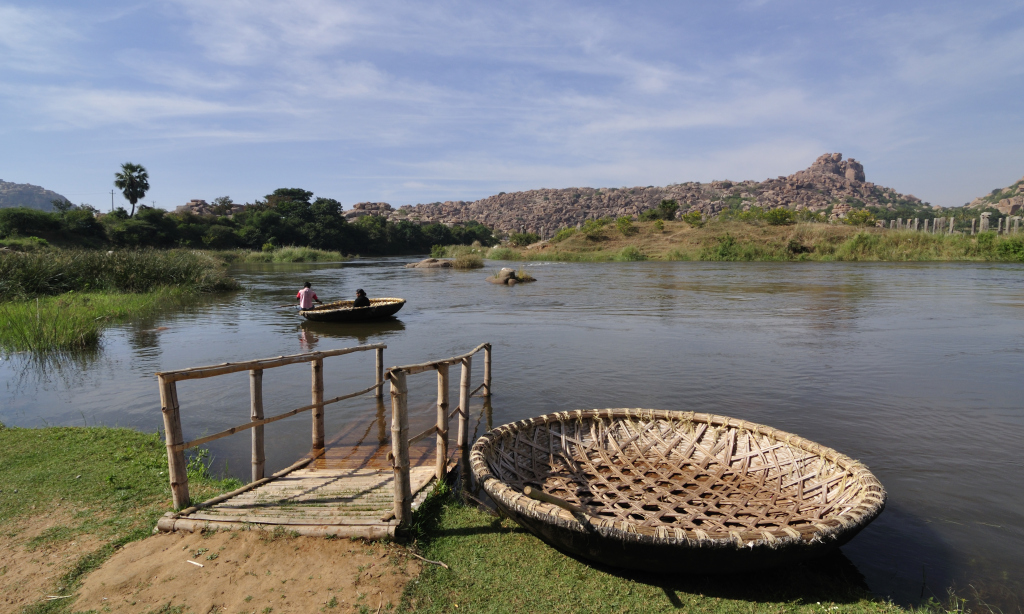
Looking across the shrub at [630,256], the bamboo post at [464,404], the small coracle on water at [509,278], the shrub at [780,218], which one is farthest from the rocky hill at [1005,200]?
the bamboo post at [464,404]

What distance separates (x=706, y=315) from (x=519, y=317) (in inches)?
231

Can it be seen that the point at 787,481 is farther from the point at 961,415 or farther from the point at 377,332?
the point at 377,332

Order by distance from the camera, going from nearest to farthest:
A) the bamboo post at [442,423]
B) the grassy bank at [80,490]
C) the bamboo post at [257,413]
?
the grassy bank at [80,490] → the bamboo post at [257,413] → the bamboo post at [442,423]

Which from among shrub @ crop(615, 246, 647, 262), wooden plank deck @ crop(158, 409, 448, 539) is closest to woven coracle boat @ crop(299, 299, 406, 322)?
wooden plank deck @ crop(158, 409, 448, 539)

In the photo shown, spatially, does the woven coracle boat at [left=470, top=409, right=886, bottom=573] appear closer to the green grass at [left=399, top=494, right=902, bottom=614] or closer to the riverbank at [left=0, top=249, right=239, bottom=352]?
the green grass at [left=399, top=494, right=902, bottom=614]

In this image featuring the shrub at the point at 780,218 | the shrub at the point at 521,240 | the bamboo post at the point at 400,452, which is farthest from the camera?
the shrub at the point at 521,240

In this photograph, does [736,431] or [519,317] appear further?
[519,317]

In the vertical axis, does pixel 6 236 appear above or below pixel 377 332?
above

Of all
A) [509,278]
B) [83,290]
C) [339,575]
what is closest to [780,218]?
[509,278]

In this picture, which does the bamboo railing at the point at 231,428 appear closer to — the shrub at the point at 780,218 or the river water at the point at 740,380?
the river water at the point at 740,380

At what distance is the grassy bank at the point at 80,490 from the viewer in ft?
11.8

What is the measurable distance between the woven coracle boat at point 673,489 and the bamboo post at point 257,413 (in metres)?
1.81

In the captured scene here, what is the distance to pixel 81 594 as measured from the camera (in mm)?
3100

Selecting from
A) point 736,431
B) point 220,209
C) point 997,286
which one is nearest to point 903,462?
point 736,431
